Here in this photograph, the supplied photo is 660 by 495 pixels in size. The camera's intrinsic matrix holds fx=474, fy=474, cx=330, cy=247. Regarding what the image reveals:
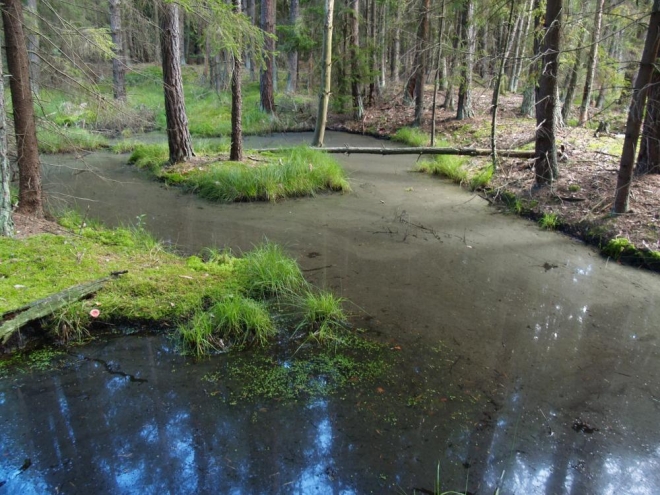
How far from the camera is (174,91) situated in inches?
382

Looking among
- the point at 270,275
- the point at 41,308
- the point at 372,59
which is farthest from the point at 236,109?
the point at 372,59

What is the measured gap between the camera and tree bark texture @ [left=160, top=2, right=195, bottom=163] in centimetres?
888

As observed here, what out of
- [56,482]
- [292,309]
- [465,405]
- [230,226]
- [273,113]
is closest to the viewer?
[56,482]

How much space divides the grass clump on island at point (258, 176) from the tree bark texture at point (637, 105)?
4.73 metres

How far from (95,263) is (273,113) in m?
14.2

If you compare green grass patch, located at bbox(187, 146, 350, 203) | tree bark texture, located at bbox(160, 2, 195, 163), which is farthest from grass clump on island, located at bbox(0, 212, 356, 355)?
tree bark texture, located at bbox(160, 2, 195, 163)

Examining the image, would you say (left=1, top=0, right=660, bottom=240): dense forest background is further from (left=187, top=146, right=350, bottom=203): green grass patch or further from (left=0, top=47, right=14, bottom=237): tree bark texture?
(left=187, top=146, right=350, bottom=203): green grass patch

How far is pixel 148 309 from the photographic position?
4.51m

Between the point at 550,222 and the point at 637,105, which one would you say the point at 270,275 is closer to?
the point at 550,222

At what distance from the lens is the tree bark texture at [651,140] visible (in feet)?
23.4

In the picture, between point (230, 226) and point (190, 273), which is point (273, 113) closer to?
point (230, 226)

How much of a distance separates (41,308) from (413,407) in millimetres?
3231

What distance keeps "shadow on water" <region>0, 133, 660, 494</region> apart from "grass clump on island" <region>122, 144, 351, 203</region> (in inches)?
127

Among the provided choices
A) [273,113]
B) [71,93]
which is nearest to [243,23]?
[71,93]
